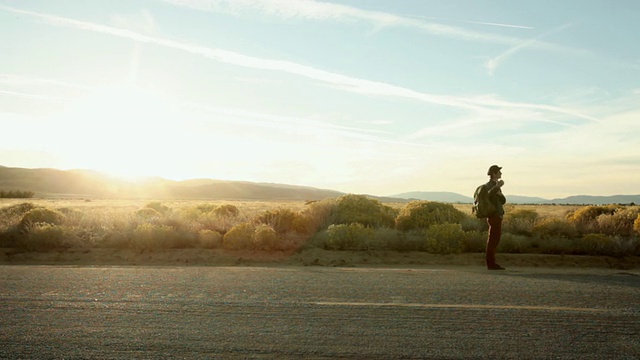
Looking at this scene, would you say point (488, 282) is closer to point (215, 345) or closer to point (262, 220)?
point (215, 345)

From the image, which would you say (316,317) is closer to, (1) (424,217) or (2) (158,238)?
(2) (158,238)

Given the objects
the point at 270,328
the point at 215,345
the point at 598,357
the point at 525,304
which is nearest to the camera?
the point at 598,357

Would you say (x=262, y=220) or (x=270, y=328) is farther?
(x=262, y=220)

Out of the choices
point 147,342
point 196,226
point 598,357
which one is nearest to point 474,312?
point 598,357

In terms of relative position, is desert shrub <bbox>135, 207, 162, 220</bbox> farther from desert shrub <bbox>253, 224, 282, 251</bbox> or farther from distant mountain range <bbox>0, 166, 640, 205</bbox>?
distant mountain range <bbox>0, 166, 640, 205</bbox>

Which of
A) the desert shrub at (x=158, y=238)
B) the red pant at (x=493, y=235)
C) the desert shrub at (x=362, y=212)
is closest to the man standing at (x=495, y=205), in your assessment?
the red pant at (x=493, y=235)

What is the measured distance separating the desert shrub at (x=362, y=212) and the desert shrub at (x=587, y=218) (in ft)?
22.1

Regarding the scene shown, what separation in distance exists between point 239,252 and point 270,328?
8.75m

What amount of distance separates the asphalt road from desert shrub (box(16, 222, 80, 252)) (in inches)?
219

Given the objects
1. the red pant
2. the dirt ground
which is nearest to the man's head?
the red pant

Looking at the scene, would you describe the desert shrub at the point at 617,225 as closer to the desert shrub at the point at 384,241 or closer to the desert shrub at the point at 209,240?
the desert shrub at the point at 384,241

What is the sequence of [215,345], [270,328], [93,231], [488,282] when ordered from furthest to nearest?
[93,231], [488,282], [270,328], [215,345]

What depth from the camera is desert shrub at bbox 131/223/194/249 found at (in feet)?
48.2

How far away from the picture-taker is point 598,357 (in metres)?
4.86
